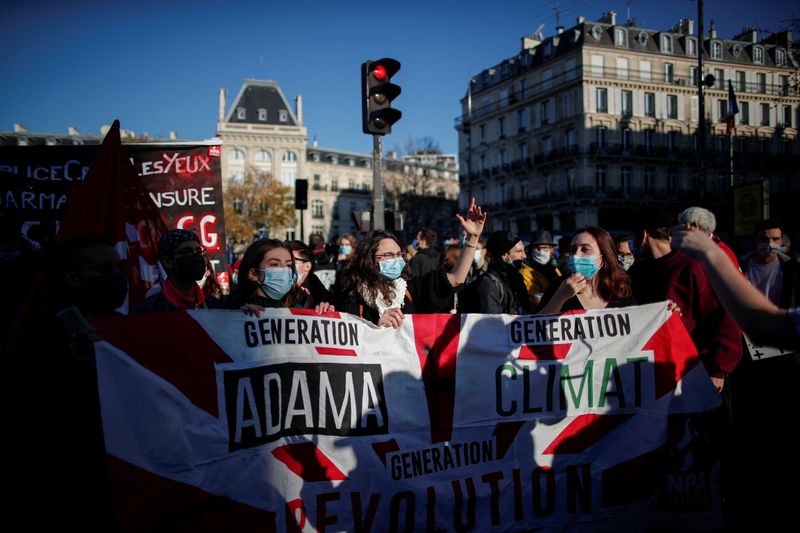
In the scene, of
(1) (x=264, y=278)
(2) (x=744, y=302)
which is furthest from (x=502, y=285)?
(2) (x=744, y=302)

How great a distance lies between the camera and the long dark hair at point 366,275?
4.47m

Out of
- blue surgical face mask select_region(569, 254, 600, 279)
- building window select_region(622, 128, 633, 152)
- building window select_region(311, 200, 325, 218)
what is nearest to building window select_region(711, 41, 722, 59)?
building window select_region(622, 128, 633, 152)

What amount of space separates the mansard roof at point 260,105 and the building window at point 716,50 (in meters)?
48.5

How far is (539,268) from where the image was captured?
7723 millimetres

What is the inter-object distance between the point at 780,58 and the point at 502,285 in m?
66.5

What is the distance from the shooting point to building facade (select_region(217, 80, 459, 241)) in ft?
230

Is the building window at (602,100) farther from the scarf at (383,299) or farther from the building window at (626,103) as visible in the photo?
the scarf at (383,299)

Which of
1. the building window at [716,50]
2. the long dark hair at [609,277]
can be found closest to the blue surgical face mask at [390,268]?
the long dark hair at [609,277]

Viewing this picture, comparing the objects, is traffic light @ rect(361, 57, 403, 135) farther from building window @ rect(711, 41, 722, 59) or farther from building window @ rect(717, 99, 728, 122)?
building window @ rect(711, 41, 722, 59)

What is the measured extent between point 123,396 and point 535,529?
2449 mm

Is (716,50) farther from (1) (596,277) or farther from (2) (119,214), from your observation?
(2) (119,214)

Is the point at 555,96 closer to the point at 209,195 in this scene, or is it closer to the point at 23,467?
the point at 209,195

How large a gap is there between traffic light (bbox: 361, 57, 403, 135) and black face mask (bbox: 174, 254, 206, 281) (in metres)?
3.84

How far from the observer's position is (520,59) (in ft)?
190
